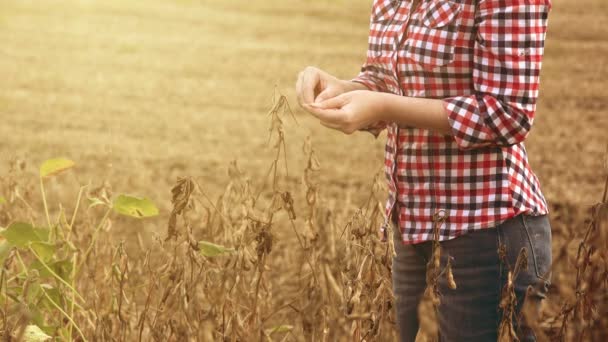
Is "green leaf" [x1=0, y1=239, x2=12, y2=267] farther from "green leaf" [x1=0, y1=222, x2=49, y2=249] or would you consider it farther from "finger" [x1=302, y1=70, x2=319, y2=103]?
"finger" [x1=302, y1=70, x2=319, y2=103]

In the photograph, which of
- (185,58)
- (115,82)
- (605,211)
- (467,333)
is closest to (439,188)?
(467,333)

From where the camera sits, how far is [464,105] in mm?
1296

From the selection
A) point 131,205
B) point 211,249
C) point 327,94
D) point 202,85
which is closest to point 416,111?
point 327,94

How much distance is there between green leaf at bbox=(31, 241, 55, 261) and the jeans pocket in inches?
31.4

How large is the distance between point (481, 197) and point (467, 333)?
212 millimetres

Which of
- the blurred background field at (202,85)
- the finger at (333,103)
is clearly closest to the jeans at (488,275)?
the finger at (333,103)

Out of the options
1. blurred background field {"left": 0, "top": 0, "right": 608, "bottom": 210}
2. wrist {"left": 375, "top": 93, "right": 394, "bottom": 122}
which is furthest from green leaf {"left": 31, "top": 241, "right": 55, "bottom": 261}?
blurred background field {"left": 0, "top": 0, "right": 608, "bottom": 210}

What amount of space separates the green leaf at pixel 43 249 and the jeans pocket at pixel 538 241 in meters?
0.80

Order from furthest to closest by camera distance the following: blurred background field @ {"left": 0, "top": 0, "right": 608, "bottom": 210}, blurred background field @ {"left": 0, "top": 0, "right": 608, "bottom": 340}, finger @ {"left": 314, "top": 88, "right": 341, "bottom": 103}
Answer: blurred background field @ {"left": 0, "top": 0, "right": 608, "bottom": 210}
blurred background field @ {"left": 0, "top": 0, "right": 608, "bottom": 340}
finger @ {"left": 314, "top": 88, "right": 341, "bottom": 103}

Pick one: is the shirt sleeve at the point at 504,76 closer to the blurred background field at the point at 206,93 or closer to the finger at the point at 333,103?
the finger at the point at 333,103

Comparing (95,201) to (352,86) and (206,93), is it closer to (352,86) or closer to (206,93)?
(352,86)

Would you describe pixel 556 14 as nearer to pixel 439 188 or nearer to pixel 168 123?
pixel 168 123

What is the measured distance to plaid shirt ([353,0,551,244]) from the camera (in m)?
1.28

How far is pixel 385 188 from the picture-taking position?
4.52 ft
